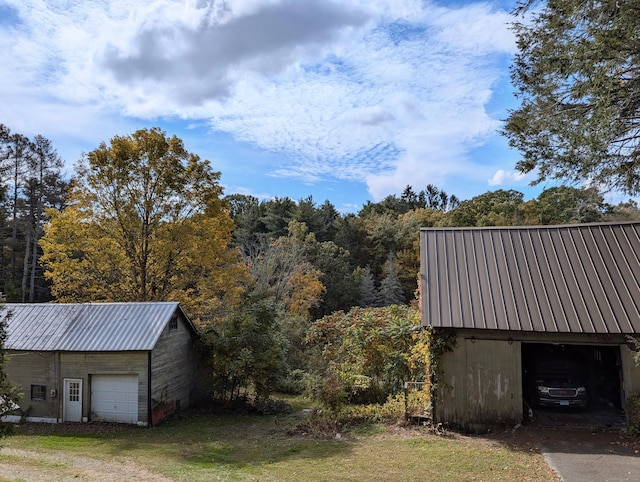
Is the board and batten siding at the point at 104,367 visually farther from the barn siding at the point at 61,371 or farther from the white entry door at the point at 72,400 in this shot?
the white entry door at the point at 72,400

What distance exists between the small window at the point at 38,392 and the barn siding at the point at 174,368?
435cm

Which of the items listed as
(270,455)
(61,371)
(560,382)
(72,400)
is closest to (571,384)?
(560,382)

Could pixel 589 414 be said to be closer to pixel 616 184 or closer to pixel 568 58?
pixel 616 184

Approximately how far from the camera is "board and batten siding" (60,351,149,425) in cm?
1492

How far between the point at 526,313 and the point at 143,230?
51.1 feet

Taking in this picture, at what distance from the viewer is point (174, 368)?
54.0 ft

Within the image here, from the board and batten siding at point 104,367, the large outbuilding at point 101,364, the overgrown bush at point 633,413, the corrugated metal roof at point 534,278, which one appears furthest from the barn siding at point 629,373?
the board and batten siding at point 104,367

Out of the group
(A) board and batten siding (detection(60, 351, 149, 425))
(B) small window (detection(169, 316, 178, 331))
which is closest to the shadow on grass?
(A) board and batten siding (detection(60, 351, 149, 425))

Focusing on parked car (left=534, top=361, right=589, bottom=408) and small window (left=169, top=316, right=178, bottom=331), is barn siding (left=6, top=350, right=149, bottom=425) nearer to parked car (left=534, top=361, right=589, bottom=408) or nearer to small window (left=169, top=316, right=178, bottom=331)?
small window (left=169, top=316, right=178, bottom=331)

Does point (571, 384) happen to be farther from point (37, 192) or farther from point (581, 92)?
point (37, 192)

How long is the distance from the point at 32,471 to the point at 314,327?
13875 millimetres

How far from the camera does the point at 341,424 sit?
12578 mm

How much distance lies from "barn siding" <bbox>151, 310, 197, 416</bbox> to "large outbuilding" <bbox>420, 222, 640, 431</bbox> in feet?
31.9

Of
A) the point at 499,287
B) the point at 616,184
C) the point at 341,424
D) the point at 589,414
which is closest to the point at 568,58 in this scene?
the point at 616,184
